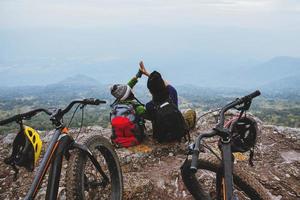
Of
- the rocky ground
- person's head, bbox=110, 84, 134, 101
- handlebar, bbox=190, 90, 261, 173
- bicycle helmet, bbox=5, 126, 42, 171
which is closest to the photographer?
handlebar, bbox=190, 90, 261, 173

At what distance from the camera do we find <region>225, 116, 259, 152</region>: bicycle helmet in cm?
482

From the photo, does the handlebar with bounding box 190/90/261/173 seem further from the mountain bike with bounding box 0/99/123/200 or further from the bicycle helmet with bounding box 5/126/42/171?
the bicycle helmet with bounding box 5/126/42/171

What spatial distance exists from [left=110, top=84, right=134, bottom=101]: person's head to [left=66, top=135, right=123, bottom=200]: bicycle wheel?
280cm

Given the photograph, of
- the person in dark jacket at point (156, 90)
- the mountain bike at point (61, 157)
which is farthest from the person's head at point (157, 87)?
the mountain bike at point (61, 157)

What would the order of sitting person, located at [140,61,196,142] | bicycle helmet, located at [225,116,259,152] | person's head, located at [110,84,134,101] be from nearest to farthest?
bicycle helmet, located at [225,116,259,152], sitting person, located at [140,61,196,142], person's head, located at [110,84,134,101]

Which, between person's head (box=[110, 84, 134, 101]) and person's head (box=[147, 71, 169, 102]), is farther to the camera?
person's head (box=[110, 84, 134, 101])

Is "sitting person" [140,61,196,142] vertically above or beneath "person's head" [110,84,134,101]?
beneath

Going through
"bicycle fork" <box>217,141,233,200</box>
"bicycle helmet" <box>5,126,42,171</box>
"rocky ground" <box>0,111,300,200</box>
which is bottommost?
"rocky ground" <box>0,111,300,200</box>

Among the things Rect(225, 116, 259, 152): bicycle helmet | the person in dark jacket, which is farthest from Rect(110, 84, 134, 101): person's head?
Rect(225, 116, 259, 152): bicycle helmet

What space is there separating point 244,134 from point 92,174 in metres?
2.84

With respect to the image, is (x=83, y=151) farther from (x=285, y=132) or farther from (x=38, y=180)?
(x=285, y=132)

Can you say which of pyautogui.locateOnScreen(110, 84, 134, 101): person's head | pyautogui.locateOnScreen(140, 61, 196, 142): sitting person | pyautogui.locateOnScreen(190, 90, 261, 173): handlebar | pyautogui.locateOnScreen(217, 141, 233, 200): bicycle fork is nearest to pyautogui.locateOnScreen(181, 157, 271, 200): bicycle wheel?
pyautogui.locateOnScreen(217, 141, 233, 200): bicycle fork

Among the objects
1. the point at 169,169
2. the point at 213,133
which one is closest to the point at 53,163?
the point at 213,133

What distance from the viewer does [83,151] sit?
187 inches
